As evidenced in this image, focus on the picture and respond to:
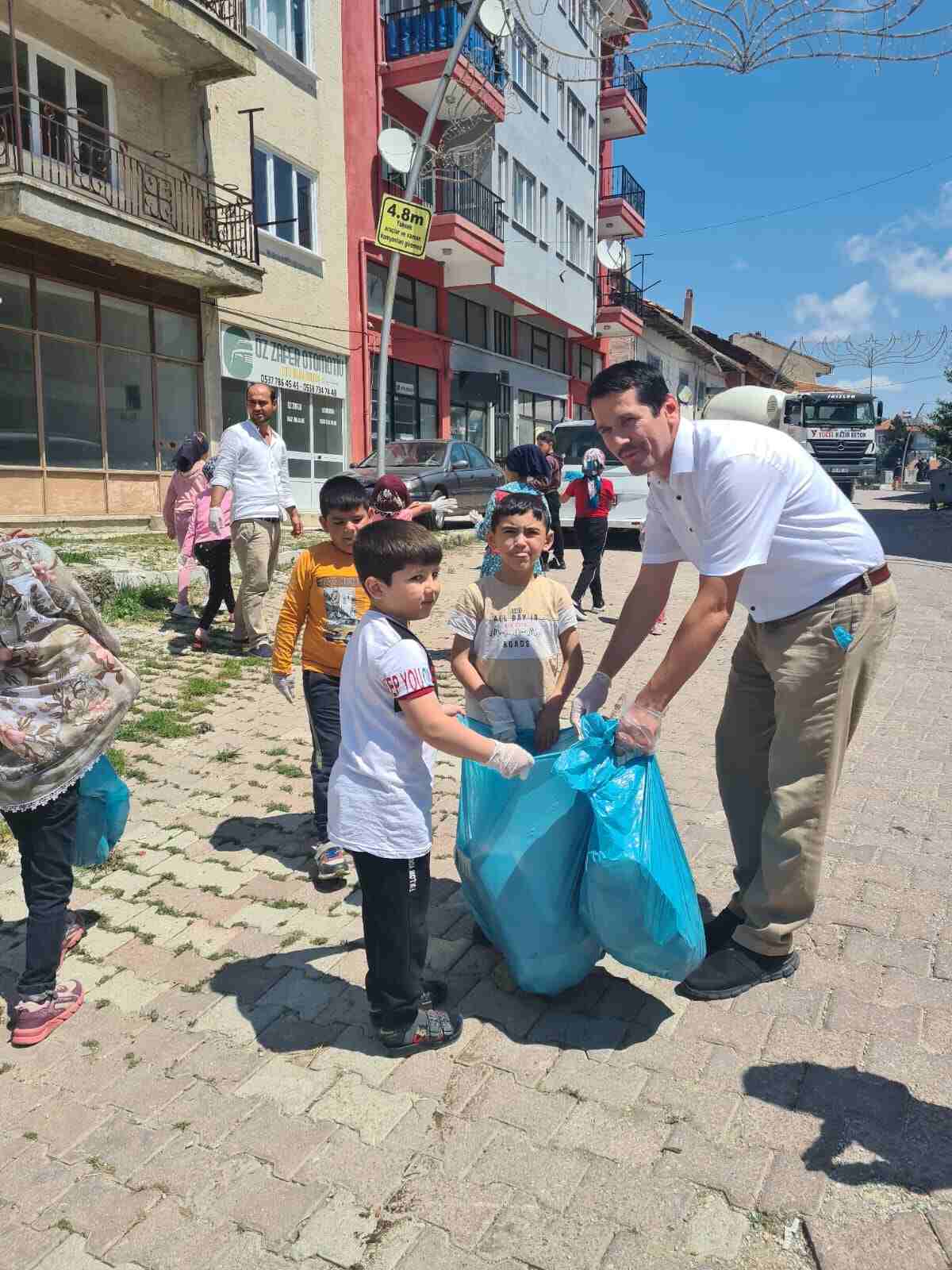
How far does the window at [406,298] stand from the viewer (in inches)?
758

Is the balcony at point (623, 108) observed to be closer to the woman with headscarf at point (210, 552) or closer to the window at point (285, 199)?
the window at point (285, 199)

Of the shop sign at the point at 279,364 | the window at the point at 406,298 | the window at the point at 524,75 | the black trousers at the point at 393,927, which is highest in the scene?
the window at the point at 524,75

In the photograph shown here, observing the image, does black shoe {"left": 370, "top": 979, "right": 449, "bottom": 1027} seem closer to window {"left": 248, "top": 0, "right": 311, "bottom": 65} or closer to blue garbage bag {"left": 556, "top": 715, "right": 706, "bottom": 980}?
blue garbage bag {"left": 556, "top": 715, "right": 706, "bottom": 980}

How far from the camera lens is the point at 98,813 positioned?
10.3ft

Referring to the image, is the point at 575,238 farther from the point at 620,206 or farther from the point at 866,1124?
the point at 866,1124

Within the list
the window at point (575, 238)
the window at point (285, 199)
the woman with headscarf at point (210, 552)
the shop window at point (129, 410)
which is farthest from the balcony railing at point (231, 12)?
the window at point (575, 238)

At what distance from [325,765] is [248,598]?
365cm

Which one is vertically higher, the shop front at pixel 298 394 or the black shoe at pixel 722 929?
the shop front at pixel 298 394

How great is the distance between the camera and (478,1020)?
276 centimetres

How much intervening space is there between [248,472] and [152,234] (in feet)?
26.6

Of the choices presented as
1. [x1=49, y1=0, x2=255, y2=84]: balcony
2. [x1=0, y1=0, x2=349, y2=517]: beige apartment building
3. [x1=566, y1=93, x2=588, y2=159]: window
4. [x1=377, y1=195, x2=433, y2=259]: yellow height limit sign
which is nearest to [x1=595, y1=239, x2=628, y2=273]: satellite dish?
[x1=566, y1=93, x2=588, y2=159]: window

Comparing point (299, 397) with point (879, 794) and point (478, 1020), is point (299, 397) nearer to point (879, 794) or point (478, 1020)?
point (879, 794)

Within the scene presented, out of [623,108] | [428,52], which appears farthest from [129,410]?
[623,108]

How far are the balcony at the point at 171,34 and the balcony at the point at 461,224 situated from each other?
199 inches
